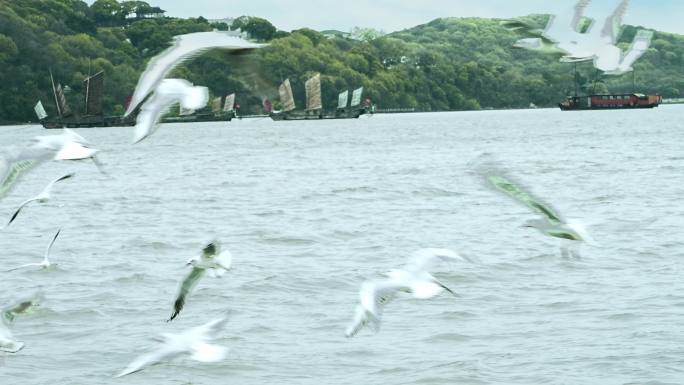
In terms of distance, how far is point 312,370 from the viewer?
44.9ft

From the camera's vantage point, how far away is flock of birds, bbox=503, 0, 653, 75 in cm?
720

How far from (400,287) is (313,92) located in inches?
6467

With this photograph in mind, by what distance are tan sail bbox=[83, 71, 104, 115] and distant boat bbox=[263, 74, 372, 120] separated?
29.2 m

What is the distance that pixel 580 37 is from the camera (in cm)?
744

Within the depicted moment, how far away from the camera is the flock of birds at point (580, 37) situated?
720 centimetres

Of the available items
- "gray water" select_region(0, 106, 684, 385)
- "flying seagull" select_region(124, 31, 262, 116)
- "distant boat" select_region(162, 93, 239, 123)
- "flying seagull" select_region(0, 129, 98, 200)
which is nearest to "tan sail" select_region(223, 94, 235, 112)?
"distant boat" select_region(162, 93, 239, 123)

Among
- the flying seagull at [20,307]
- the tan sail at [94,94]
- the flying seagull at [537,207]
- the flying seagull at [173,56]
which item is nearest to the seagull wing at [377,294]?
the flying seagull at [537,207]

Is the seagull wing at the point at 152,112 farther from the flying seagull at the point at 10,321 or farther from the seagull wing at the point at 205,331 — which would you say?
the flying seagull at the point at 10,321

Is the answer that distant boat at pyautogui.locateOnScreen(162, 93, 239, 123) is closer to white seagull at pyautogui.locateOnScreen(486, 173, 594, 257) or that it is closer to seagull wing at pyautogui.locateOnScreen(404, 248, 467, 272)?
seagull wing at pyautogui.locateOnScreen(404, 248, 467, 272)

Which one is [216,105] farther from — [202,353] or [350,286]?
[202,353]

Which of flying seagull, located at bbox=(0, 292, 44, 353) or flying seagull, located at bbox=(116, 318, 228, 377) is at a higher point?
flying seagull, located at bbox=(116, 318, 228, 377)

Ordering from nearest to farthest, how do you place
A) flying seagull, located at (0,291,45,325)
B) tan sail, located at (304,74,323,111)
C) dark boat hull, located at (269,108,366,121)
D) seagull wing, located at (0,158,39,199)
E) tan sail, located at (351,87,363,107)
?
seagull wing, located at (0,158,39,199) < flying seagull, located at (0,291,45,325) < tan sail, located at (304,74,323,111) < tan sail, located at (351,87,363,107) < dark boat hull, located at (269,108,366,121)

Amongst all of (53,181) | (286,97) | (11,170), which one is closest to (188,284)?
(53,181)

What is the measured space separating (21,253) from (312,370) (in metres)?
12.8
